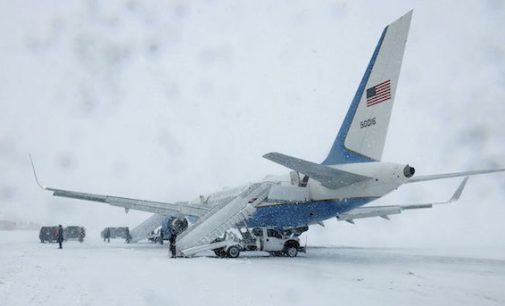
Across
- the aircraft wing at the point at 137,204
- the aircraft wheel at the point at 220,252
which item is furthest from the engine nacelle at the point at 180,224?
the aircraft wheel at the point at 220,252

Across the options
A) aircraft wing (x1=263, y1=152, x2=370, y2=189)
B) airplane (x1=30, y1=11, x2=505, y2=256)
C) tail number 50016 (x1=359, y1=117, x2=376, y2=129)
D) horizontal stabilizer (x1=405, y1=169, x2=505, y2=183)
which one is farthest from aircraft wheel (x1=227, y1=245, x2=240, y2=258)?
horizontal stabilizer (x1=405, y1=169, x2=505, y2=183)

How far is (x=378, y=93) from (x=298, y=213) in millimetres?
6595

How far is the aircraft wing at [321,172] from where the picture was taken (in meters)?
14.8

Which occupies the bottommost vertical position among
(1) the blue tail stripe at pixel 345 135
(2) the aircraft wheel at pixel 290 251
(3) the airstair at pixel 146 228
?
(2) the aircraft wheel at pixel 290 251

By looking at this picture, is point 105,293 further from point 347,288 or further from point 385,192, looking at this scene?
point 385,192

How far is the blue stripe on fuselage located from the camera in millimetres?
19694

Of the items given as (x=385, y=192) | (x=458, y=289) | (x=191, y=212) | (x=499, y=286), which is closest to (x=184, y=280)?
(x=458, y=289)

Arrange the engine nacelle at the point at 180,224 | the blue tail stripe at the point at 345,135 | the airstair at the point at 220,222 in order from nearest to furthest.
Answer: the blue tail stripe at the point at 345,135 → the airstair at the point at 220,222 → the engine nacelle at the point at 180,224

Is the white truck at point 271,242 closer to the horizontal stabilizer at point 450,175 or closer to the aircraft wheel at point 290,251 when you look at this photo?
the aircraft wheel at point 290,251

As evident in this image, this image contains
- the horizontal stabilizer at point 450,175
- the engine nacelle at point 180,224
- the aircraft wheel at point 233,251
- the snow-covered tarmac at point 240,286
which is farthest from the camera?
the engine nacelle at point 180,224

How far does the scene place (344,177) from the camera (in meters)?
17.6

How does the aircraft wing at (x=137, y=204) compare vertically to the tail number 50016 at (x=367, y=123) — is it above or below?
below

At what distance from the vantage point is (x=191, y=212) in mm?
26969

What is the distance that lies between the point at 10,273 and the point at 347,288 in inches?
371
